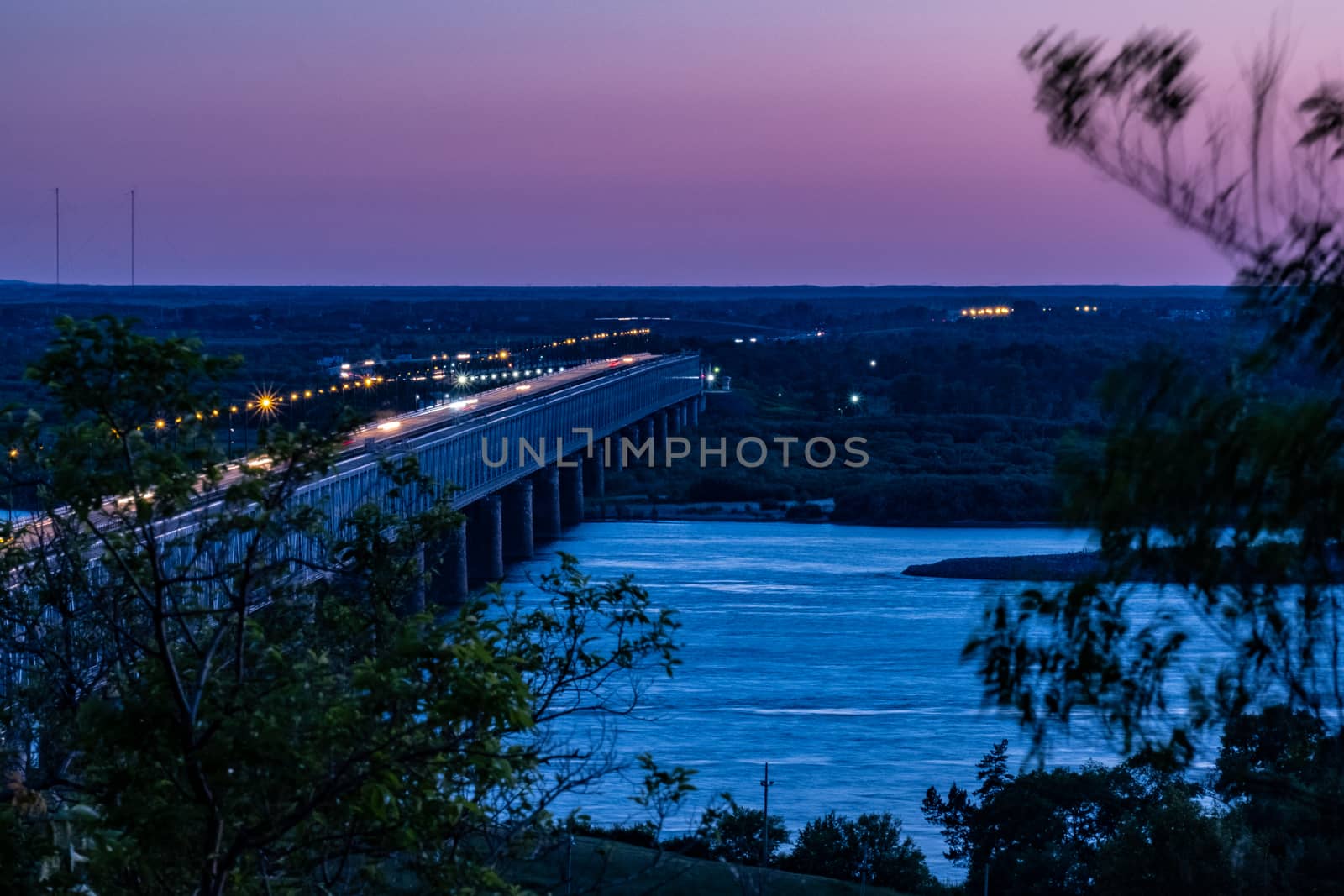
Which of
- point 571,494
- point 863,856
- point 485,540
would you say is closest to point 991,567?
point 485,540

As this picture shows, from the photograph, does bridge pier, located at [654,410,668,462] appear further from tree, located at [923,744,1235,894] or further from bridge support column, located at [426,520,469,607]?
tree, located at [923,744,1235,894]

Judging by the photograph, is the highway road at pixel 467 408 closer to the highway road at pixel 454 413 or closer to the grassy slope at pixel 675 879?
the highway road at pixel 454 413

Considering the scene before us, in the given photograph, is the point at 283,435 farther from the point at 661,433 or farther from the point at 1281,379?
the point at 661,433

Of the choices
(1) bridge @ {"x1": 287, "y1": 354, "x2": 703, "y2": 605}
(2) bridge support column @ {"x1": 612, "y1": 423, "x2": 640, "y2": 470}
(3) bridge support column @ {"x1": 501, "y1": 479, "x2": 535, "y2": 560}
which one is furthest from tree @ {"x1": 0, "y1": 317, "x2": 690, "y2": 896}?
(2) bridge support column @ {"x1": 612, "y1": 423, "x2": 640, "y2": 470}

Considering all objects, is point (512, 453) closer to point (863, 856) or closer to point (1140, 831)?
point (863, 856)

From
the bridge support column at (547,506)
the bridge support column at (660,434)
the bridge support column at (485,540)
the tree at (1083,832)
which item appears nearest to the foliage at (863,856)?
the tree at (1083,832)

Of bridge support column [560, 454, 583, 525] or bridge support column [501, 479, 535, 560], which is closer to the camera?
bridge support column [501, 479, 535, 560]
